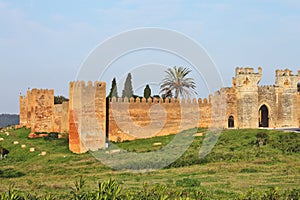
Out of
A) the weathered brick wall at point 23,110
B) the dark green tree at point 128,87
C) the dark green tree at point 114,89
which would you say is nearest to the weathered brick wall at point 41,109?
the dark green tree at point 114,89

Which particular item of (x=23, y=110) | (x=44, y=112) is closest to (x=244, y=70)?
(x=44, y=112)

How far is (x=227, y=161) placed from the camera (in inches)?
752

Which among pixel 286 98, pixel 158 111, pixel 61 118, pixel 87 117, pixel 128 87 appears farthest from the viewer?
pixel 128 87

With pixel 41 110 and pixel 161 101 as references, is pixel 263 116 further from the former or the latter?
pixel 41 110

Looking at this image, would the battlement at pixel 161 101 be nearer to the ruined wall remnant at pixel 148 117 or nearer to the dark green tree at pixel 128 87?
the ruined wall remnant at pixel 148 117

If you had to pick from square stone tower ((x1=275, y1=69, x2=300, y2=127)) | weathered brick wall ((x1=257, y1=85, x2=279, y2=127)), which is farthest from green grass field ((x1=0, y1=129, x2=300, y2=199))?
square stone tower ((x1=275, y1=69, x2=300, y2=127))

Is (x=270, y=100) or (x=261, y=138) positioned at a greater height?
(x=270, y=100)

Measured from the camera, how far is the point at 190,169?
17703 millimetres

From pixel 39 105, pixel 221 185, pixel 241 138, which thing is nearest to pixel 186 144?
pixel 241 138

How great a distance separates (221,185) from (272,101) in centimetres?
2157

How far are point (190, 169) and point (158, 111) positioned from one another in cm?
1248

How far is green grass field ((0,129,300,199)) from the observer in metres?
13.4

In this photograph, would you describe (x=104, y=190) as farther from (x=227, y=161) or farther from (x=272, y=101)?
(x=272, y=101)

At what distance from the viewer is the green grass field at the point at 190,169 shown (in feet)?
44.1
